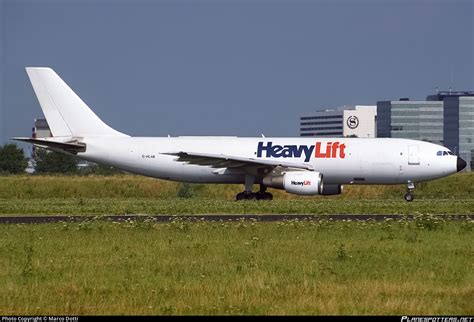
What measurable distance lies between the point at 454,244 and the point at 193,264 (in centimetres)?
698

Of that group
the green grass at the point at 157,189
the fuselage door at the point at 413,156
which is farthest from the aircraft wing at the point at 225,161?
the green grass at the point at 157,189

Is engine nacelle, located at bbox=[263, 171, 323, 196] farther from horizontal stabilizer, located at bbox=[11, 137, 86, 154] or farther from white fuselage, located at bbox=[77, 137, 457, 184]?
horizontal stabilizer, located at bbox=[11, 137, 86, 154]

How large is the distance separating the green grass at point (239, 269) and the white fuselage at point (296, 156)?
20163 mm

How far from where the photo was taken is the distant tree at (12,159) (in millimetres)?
107831

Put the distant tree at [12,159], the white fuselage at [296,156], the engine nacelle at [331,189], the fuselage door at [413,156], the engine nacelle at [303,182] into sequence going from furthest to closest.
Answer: the distant tree at [12,159], the engine nacelle at [331,189], the white fuselage at [296,156], the fuselage door at [413,156], the engine nacelle at [303,182]

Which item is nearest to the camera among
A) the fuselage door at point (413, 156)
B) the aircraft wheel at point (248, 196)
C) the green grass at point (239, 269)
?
the green grass at point (239, 269)

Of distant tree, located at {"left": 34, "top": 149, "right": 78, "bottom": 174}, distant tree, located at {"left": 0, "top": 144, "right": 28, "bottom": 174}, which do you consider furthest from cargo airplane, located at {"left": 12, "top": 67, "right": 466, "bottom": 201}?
distant tree, located at {"left": 0, "top": 144, "right": 28, "bottom": 174}

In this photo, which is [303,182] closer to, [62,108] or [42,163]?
[62,108]

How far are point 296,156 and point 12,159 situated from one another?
65797 millimetres

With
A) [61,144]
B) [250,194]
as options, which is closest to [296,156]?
[250,194]

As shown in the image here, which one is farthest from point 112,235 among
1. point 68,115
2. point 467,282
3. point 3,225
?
point 68,115

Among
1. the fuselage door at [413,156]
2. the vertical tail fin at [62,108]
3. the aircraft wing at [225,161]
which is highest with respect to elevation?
the vertical tail fin at [62,108]

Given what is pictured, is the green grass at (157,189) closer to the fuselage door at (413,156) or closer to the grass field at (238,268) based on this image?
the fuselage door at (413,156)

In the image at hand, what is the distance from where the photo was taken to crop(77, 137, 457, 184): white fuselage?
49344 millimetres
